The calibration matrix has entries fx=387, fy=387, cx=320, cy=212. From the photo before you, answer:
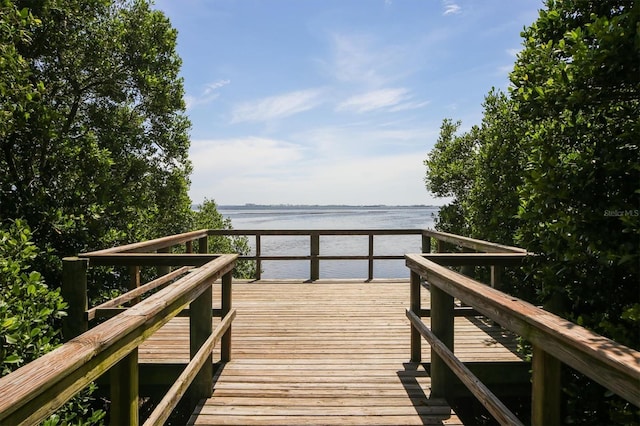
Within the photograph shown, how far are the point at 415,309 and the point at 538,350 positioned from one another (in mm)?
2033

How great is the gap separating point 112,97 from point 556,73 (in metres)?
7.94

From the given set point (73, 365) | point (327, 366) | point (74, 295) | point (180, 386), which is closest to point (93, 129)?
point (74, 295)

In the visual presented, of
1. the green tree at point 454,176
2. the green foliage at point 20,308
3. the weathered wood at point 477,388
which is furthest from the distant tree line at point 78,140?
the green tree at point 454,176

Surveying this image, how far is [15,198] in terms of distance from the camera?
5441 millimetres

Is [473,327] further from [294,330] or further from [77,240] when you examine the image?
[77,240]

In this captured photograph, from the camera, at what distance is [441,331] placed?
2.94 m

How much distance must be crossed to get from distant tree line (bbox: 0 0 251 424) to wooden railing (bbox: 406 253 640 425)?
10.1 feet

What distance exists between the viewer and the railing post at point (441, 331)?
2924 mm

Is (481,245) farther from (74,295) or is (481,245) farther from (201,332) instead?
(74,295)

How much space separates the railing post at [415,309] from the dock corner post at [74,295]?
2962 millimetres

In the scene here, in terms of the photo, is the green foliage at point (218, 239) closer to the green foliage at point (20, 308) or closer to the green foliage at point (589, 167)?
the green foliage at point (20, 308)

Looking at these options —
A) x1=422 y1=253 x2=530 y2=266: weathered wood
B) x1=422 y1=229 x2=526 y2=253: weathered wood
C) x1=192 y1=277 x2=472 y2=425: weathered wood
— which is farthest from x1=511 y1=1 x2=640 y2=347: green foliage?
x1=192 y1=277 x2=472 y2=425: weathered wood

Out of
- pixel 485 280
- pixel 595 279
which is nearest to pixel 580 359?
pixel 595 279

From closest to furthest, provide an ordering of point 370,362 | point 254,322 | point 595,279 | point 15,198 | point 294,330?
1. point 595,279
2. point 370,362
3. point 294,330
4. point 254,322
5. point 15,198
